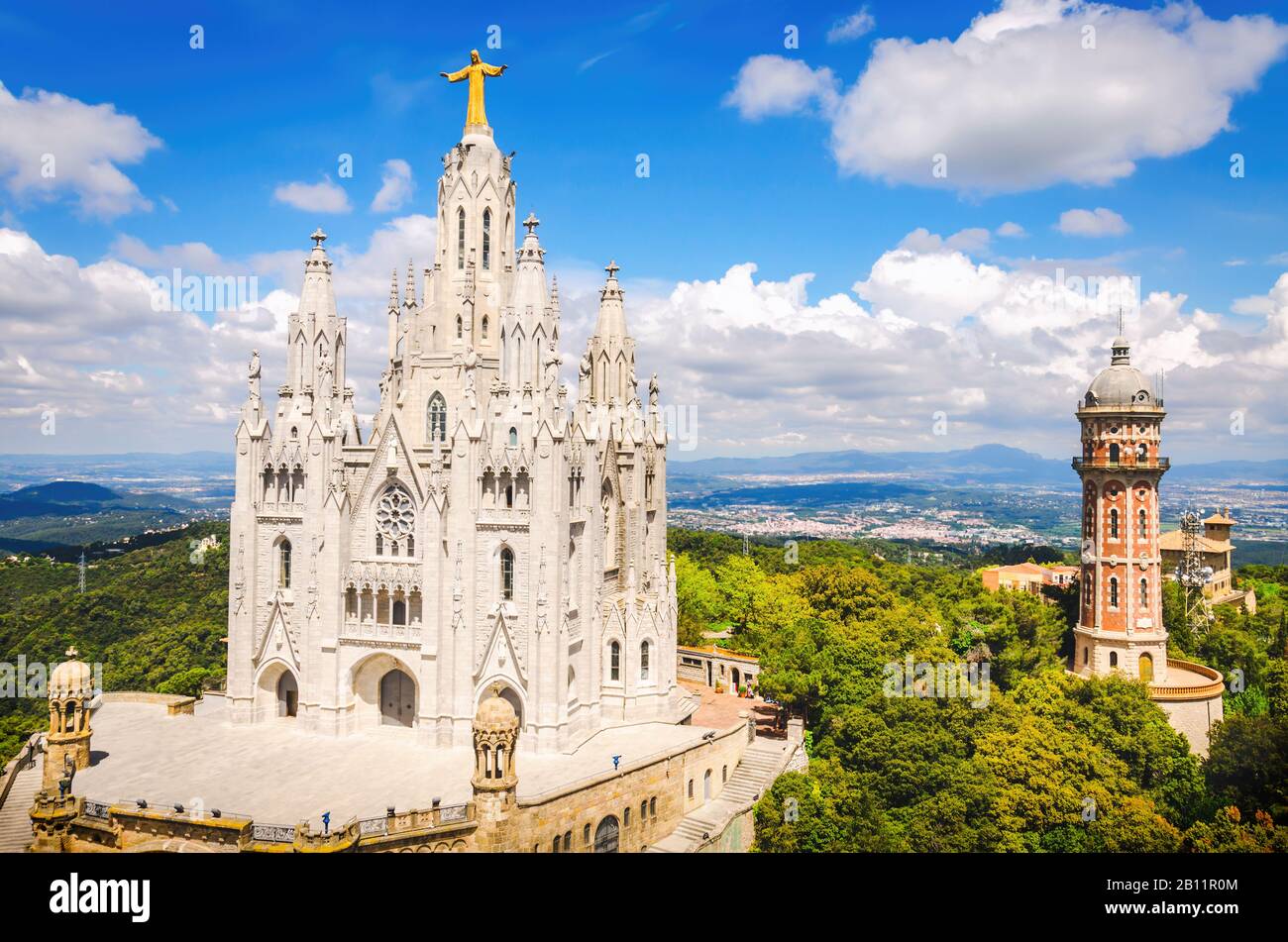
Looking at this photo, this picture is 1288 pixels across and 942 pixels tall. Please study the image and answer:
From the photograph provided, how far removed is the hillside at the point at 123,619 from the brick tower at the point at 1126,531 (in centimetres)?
5006

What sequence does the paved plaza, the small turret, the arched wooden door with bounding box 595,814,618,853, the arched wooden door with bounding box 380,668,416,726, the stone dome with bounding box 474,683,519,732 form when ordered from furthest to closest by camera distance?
the arched wooden door with bounding box 380,668,416,726 → the small turret → the arched wooden door with bounding box 595,814,618,853 → the paved plaza → the stone dome with bounding box 474,683,519,732

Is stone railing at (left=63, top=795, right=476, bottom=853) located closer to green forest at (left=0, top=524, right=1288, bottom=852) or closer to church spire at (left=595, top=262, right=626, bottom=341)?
green forest at (left=0, top=524, right=1288, bottom=852)

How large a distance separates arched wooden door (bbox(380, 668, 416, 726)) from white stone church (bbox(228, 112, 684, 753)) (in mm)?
79

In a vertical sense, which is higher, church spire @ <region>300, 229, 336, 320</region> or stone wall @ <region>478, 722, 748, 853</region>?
church spire @ <region>300, 229, 336, 320</region>

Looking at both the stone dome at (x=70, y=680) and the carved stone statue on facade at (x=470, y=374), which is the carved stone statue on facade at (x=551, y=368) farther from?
the stone dome at (x=70, y=680)

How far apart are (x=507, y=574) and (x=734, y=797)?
42.5ft

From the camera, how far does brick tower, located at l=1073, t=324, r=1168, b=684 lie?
4734 cm

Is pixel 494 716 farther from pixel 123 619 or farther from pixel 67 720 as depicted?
pixel 123 619

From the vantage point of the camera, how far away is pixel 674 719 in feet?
130

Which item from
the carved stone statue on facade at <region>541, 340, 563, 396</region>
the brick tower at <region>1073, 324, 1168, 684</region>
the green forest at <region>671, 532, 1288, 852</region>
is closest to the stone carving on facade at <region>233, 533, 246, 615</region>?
the carved stone statue on facade at <region>541, 340, 563, 396</region>

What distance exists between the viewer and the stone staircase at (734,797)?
32.9 metres

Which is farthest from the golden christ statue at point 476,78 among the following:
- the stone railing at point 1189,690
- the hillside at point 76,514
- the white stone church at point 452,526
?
the hillside at point 76,514
